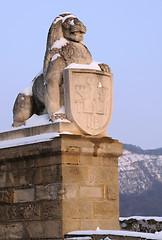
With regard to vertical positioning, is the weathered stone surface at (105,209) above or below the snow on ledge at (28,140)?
below

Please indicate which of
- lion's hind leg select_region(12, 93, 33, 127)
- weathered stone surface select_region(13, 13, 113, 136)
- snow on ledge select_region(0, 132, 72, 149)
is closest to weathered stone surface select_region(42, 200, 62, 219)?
snow on ledge select_region(0, 132, 72, 149)

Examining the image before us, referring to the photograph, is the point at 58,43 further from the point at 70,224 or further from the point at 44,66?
the point at 70,224

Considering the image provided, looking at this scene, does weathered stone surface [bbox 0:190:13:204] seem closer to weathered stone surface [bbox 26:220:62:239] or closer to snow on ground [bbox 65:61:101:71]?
weathered stone surface [bbox 26:220:62:239]

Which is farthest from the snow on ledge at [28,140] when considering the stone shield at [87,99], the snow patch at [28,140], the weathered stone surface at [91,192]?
the weathered stone surface at [91,192]

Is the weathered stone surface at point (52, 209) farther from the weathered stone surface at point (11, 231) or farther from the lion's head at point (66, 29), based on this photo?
the lion's head at point (66, 29)

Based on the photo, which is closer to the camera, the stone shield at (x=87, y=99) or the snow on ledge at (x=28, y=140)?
the snow on ledge at (x=28, y=140)

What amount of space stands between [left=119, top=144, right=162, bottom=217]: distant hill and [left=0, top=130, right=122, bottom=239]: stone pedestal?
23600mm

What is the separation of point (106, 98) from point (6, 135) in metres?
1.55

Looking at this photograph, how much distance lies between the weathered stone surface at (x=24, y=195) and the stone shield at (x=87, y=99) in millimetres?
1060

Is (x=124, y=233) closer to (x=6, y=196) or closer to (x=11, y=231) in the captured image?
(x=11, y=231)

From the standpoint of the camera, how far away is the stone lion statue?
8.86m

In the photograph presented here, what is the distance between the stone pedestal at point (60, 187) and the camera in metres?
8.33

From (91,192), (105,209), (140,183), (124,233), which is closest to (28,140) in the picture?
(91,192)

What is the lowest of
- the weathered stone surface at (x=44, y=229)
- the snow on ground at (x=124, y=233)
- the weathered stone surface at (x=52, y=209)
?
the snow on ground at (x=124, y=233)
